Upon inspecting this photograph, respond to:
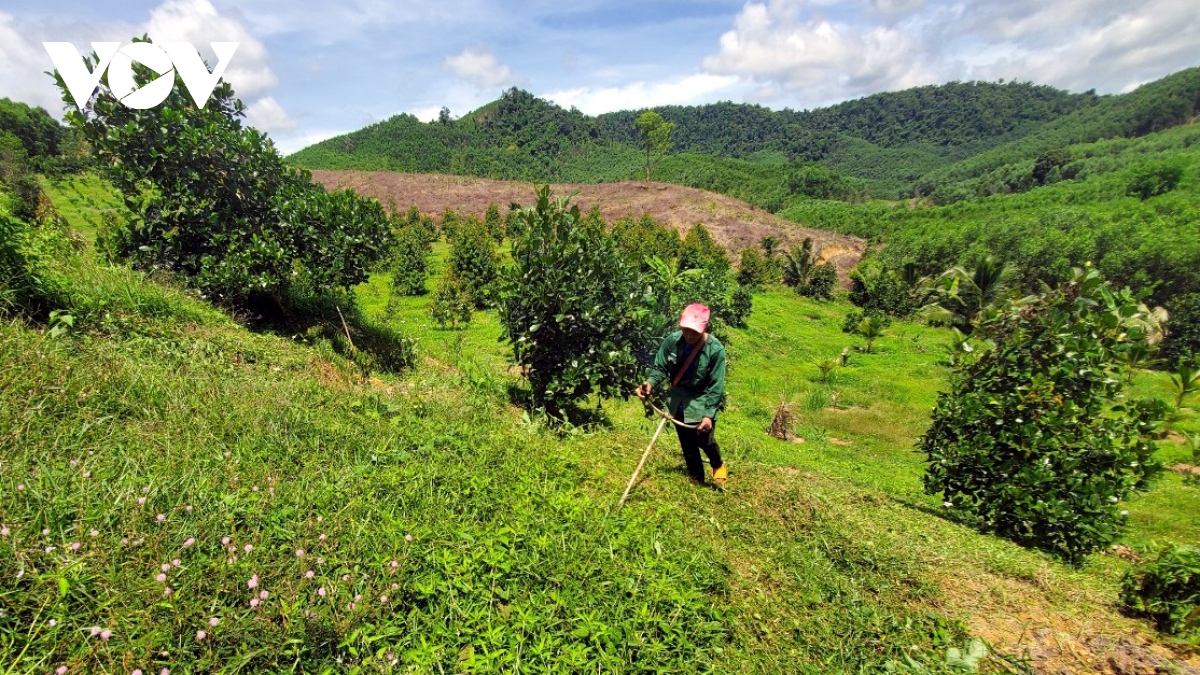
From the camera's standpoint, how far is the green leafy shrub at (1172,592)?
129 inches

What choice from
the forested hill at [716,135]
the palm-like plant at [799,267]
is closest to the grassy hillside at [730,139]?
the forested hill at [716,135]

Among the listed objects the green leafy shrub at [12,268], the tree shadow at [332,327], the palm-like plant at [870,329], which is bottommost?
the palm-like plant at [870,329]

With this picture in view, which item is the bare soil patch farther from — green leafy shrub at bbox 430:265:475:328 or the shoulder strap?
the shoulder strap

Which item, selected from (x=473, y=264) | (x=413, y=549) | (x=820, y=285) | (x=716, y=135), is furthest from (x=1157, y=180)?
(x=716, y=135)

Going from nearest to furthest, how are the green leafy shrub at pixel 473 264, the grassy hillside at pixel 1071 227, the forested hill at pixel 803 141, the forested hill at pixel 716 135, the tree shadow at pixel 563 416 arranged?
the tree shadow at pixel 563 416, the green leafy shrub at pixel 473 264, the grassy hillside at pixel 1071 227, the forested hill at pixel 803 141, the forested hill at pixel 716 135

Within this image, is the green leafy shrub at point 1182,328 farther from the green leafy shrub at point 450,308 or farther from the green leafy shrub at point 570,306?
the green leafy shrub at point 570,306

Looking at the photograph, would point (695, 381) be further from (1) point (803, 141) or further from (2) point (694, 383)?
(1) point (803, 141)

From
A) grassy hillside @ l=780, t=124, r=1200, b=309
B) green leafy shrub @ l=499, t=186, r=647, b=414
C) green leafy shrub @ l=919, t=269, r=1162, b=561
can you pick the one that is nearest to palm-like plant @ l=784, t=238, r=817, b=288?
grassy hillside @ l=780, t=124, r=1200, b=309

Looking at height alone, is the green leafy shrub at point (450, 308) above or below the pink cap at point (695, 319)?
below

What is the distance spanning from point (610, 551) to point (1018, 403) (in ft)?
14.8

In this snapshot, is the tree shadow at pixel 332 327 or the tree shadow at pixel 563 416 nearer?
the tree shadow at pixel 563 416

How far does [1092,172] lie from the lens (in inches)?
2955

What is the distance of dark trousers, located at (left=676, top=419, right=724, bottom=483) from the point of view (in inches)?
192

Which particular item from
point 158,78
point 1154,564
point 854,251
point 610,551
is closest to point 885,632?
point 610,551
